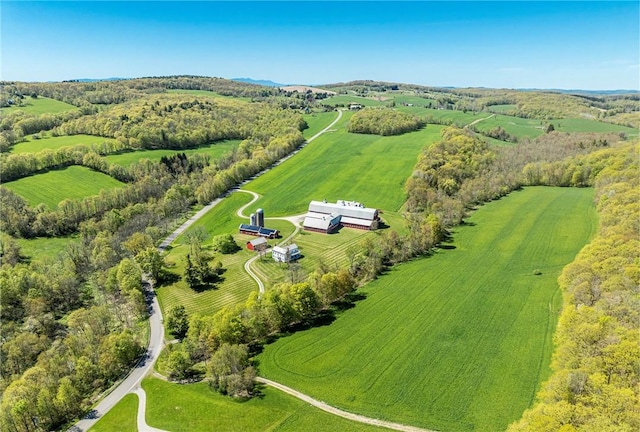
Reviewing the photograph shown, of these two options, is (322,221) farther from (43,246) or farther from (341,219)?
(43,246)

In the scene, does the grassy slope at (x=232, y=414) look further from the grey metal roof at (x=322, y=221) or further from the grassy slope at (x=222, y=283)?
the grey metal roof at (x=322, y=221)

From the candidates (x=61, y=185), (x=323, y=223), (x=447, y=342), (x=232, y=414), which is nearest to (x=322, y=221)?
(x=323, y=223)

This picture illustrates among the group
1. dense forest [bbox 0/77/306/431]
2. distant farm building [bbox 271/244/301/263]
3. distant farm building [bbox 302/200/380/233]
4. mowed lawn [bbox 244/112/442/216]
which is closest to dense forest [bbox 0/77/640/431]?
dense forest [bbox 0/77/306/431]

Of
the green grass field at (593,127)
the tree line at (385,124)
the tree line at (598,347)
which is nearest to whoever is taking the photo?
the tree line at (598,347)

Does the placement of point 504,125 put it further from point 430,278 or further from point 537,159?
point 430,278

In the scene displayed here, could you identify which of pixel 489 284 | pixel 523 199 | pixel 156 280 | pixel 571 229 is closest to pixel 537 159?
pixel 523 199

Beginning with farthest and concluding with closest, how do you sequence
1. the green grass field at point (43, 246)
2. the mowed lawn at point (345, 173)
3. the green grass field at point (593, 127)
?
the green grass field at point (593, 127) → the mowed lawn at point (345, 173) → the green grass field at point (43, 246)

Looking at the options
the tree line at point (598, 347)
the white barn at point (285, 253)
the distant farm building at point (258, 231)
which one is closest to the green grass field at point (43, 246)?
the distant farm building at point (258, 231)
